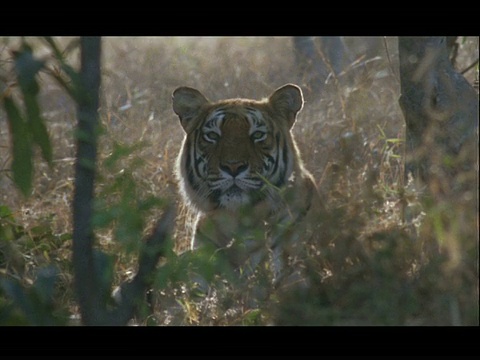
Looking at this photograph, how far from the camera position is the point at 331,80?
26.3ft

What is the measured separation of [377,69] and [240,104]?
3.20 meters

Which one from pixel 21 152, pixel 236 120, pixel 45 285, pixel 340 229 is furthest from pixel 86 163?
pixel 236 120

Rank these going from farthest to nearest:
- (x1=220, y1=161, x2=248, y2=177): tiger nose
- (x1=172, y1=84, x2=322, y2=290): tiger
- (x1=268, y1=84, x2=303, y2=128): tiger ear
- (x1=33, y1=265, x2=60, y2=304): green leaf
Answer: (x1=268, y1=84, x2=303, y2=128): tiger ear < (x1=220, y1=161, x2=248, y2=177): tiger nose < (x1=172, y1=84, x2=322, y2=290): tiger < (x1=33, y1=265, x2=60, y2=304): green leaf

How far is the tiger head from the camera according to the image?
4996 mm

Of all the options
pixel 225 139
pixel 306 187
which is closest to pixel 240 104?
pixel 225 139

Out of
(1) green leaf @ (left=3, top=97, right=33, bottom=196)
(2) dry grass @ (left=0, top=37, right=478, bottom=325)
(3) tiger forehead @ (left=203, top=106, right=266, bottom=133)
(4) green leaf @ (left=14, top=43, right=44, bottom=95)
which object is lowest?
(2) dry grass @ (left=0, top=37, right=478, bottom=325)

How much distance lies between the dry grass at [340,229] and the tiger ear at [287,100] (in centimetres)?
43

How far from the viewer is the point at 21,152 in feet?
5.29

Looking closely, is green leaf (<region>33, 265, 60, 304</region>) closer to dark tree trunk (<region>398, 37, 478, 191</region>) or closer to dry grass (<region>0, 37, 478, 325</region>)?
dry grass (<region>0, 37, 478, 325</region>)

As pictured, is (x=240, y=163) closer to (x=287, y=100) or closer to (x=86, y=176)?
(x=287, y=100)

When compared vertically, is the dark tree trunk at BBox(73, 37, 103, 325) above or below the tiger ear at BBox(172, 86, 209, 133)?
below

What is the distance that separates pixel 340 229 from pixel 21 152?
247 cm

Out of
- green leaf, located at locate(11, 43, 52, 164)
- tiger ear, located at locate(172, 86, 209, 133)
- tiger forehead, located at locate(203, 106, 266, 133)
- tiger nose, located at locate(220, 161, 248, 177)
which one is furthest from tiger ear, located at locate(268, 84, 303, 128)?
green leaf, located at locate(11, 43, 52, 164)

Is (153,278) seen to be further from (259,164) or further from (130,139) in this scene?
(130,139)
